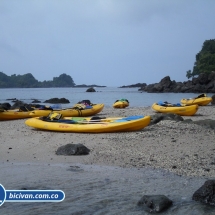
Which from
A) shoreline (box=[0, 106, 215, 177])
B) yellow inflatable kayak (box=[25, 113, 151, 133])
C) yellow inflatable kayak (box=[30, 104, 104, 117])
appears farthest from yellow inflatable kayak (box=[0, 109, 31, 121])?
yellow inflatable kayak (box=[25, 113, 151, 133])

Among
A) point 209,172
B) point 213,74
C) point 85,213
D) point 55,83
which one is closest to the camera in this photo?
point 85,213

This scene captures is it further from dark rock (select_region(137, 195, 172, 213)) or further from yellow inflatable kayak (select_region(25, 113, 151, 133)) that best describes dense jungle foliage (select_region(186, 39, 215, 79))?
dark rock (select_region(137, 195, 172, 213))

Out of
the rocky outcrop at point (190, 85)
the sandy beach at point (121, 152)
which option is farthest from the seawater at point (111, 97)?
the sandy beach at point (121, 152)

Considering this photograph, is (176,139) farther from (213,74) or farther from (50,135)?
(213,74)

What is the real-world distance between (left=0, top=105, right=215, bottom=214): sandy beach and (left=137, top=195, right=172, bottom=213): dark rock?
Result: 0.58m

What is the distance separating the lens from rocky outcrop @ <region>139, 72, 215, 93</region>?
186ft

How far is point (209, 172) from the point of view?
631cm

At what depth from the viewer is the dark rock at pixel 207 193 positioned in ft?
15.5

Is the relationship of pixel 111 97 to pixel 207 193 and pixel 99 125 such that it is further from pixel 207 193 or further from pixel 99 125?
pixel 207 193

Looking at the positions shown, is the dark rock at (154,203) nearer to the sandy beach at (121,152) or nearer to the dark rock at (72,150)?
the sandy beach at (121,152)

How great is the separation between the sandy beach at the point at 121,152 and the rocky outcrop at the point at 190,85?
153 feet

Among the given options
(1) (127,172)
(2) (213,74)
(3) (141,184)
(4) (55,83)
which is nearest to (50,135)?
(1) (127,172)

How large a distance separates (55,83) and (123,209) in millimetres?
164624

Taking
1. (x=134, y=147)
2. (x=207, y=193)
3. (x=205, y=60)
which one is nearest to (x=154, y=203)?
(x=207, y=193)
